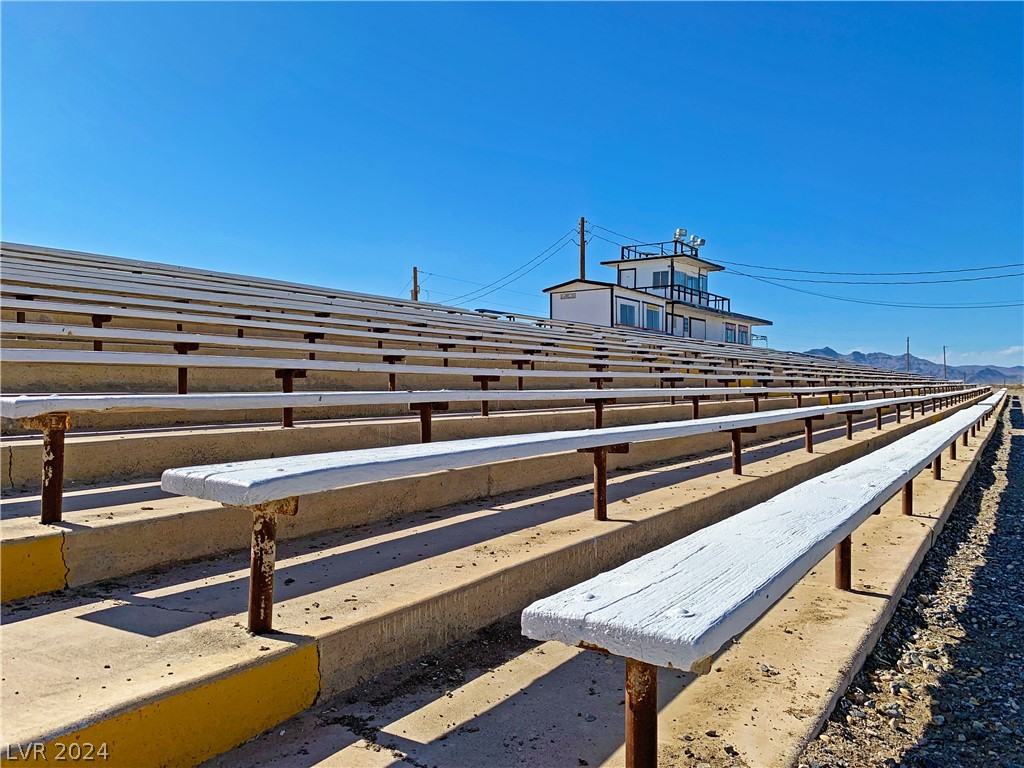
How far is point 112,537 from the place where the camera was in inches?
73.8

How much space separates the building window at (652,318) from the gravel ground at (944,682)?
22371 mm

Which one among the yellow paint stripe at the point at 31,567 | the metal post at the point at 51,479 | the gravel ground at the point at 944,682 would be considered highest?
the metal post at the point at 51,479

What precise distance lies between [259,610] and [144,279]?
666 cm

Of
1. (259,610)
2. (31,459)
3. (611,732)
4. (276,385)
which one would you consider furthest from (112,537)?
(276,385)

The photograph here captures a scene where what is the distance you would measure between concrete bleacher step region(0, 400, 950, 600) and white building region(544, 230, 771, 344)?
826 inches

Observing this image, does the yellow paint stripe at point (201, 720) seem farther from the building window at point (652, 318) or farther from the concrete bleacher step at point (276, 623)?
the building window at point (652, 318)

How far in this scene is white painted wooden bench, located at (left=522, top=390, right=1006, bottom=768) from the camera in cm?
99

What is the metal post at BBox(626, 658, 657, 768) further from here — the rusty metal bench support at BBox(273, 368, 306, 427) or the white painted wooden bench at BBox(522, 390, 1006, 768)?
the rusty metal bench support at BBox(273, 368, 306, 427)

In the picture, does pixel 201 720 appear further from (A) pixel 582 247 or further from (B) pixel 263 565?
(A) pixel 582 247

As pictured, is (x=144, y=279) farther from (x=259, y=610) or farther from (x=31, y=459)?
(x=259, y=610)

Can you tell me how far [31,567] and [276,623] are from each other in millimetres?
713

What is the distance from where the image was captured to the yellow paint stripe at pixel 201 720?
1121 mm

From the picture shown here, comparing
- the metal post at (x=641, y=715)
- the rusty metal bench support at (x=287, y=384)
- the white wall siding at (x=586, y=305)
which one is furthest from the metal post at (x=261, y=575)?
the white wall siding at (x=586, y=305)

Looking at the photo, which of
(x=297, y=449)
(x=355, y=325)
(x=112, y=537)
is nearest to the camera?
(x=112, y=537)
